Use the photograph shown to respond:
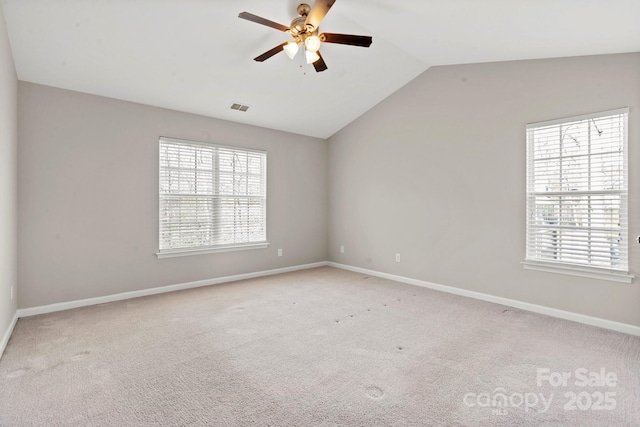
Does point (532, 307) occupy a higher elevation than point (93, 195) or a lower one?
lower

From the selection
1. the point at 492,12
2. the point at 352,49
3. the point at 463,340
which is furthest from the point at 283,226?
the point at 492,12

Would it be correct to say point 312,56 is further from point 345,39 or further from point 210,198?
point 210,198

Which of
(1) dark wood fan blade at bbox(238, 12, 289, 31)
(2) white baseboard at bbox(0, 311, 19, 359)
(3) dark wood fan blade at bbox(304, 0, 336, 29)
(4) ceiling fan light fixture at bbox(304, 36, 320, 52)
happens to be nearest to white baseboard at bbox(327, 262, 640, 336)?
(4) ceiling fan light fixture at bbox(304, 36, 320, 52)

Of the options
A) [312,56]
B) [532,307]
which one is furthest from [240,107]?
[532,307]

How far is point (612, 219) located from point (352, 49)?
3.20 metres

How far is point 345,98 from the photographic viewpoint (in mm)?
4867

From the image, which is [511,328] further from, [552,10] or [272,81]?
[272,81]

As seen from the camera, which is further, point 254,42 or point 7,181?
point 254,42

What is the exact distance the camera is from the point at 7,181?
285 cm

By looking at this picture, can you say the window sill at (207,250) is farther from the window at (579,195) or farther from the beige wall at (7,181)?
the window at (579,195)

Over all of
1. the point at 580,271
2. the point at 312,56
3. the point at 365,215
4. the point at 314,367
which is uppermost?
the point at 312,56

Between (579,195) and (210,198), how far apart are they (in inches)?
179

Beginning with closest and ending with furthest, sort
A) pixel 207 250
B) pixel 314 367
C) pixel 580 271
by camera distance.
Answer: pixel 314 367 < pixel 580 271 < pixel 207 250

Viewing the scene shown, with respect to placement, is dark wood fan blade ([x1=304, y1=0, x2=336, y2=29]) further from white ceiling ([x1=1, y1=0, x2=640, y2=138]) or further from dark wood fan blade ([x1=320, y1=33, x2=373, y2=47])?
white ceiling ([x1=1, y1=0, x2=640, y2=138])
